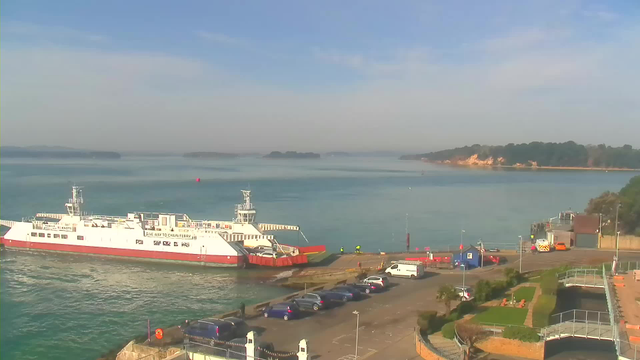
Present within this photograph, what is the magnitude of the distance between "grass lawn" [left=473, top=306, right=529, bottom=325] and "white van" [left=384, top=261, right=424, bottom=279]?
19.8 feet

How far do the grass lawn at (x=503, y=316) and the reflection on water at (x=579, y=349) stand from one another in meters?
1.42

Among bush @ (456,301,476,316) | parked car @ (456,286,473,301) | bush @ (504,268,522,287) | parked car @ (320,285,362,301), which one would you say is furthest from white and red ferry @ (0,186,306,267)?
bush @ (456,301,476,316)

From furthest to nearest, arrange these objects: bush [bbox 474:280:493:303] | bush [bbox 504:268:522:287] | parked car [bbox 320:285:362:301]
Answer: bush [bbox 504:268:522:287] < parked car [bbox 320:285:362:301] < bush [bbox 474:280:493:303]

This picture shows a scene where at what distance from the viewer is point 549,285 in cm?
1802

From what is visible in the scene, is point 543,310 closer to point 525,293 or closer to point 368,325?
point 525,293

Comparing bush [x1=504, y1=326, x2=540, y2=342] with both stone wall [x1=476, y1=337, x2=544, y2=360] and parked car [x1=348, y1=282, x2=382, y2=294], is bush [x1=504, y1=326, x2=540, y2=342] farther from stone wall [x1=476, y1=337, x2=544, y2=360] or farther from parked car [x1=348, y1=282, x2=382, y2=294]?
parked car [x1=348, y1=282, x2=382, y2=294]

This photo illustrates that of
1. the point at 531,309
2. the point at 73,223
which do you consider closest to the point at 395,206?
the point at 73,223

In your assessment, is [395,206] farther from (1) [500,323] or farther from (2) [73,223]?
(1) [500,323]

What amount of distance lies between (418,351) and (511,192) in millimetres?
82616

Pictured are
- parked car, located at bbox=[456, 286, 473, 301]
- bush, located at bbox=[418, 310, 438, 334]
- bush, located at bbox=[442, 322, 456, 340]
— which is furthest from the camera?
parked car, located at bbox=[456, 286, 473, 301]

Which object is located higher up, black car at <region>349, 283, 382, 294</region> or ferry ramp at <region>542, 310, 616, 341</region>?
ferry ramp at <region>542, 310, 616, 341</region>

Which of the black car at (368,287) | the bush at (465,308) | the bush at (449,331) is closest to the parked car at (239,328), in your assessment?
the bush at (449,331)

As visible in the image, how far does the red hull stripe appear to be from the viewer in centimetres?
3238

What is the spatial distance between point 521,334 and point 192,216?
153 feet
